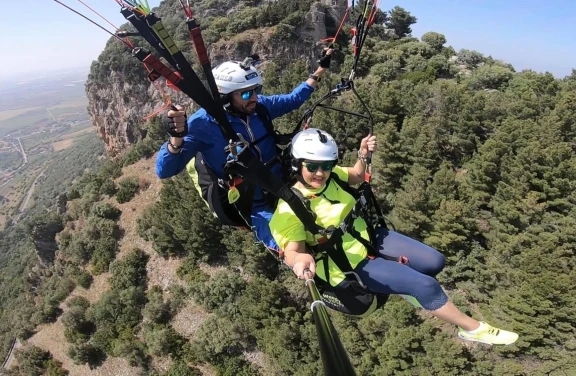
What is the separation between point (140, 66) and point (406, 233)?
43.7 meters

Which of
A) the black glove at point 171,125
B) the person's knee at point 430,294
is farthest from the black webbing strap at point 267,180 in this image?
the person's knee at point 430,294

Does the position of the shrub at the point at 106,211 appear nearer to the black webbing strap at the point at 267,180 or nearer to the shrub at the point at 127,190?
the shrub at the point at 127,190

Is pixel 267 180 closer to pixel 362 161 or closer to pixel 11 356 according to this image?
pixel 362 161

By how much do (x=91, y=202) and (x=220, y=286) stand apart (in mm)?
24437

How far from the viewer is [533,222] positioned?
2116 cm

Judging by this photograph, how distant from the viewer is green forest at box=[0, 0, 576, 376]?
772 inches

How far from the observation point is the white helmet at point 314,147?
179 inches

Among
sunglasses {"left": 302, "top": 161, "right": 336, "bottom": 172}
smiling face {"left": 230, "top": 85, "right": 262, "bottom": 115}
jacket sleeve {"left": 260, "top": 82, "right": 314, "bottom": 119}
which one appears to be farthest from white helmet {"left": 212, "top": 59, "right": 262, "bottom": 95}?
sunglasses {"left": 302, "top": 161, "right": 336, "bottom": 172}

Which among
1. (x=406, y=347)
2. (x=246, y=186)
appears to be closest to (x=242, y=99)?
(x=246, y=186)

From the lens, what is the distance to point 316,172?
184 inches

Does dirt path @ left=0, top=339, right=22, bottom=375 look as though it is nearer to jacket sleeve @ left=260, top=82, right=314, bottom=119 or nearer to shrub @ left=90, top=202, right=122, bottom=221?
shrub @ left=90, top=202, right=122, bottom=221

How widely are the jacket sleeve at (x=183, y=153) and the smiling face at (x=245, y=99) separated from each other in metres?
0.55

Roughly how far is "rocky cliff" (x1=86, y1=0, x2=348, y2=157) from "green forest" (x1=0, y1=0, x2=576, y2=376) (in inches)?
51.7


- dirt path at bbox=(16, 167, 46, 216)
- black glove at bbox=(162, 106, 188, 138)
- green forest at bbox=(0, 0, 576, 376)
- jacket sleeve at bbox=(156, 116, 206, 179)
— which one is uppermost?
black glove at bbox=(162, 106, 188, 138)
